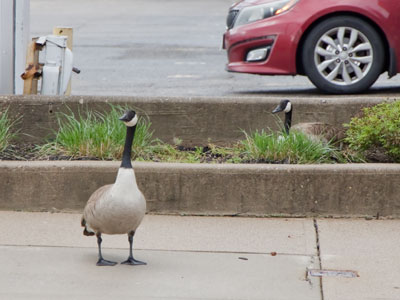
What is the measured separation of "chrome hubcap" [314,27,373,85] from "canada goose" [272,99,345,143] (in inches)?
106

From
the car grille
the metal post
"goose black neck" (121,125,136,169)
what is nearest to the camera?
"goose black neck" (121,125,136,169)

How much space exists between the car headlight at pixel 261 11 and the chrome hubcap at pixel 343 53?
1.85ft

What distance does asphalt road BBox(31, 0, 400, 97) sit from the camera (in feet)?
37.9

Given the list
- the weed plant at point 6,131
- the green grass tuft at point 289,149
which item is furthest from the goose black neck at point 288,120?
the weed plant at point 6,131

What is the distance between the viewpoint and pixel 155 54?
15.0 m

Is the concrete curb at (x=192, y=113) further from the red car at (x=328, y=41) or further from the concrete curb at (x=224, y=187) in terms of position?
the red car at (x=328, y=41)

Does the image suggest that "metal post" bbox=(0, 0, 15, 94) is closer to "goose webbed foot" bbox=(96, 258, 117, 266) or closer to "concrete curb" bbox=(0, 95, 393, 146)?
"concrete curb" bbox=(0, 95, 393, 146)

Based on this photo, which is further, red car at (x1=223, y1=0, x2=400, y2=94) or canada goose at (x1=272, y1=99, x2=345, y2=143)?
red car at (x1=223, y1=0, x2=400, y2=94)

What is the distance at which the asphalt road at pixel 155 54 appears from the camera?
11.6 m

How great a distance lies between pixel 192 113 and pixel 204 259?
2569mm

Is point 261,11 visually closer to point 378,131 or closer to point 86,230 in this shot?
point 378,131

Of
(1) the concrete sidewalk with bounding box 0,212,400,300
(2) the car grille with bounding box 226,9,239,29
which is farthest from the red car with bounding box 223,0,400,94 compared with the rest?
(1) the concrete sidewalk with bounding box 0,212,400,300

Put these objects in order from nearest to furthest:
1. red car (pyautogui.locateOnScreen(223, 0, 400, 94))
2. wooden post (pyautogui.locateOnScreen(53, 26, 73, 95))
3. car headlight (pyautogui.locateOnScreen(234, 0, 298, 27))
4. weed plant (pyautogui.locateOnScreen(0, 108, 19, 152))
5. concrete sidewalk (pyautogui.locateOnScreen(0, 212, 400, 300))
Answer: concrete sidewalk (pyautogui.locateOnScreen(0, 212, 400, 300)) → weed plant (pyautogui.locateOnScreen(0, 108, 19, 152)) → wooden post (pyautogui.locateOnScreen(53, 26, 73, 95)) → red car (pyautogui.locateOnScreen(223, 0, 400, 94)) → car headlight (pyautogui.locateOnScreen(234, 0, 298, 27))

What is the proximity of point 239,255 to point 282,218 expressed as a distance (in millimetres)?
960
